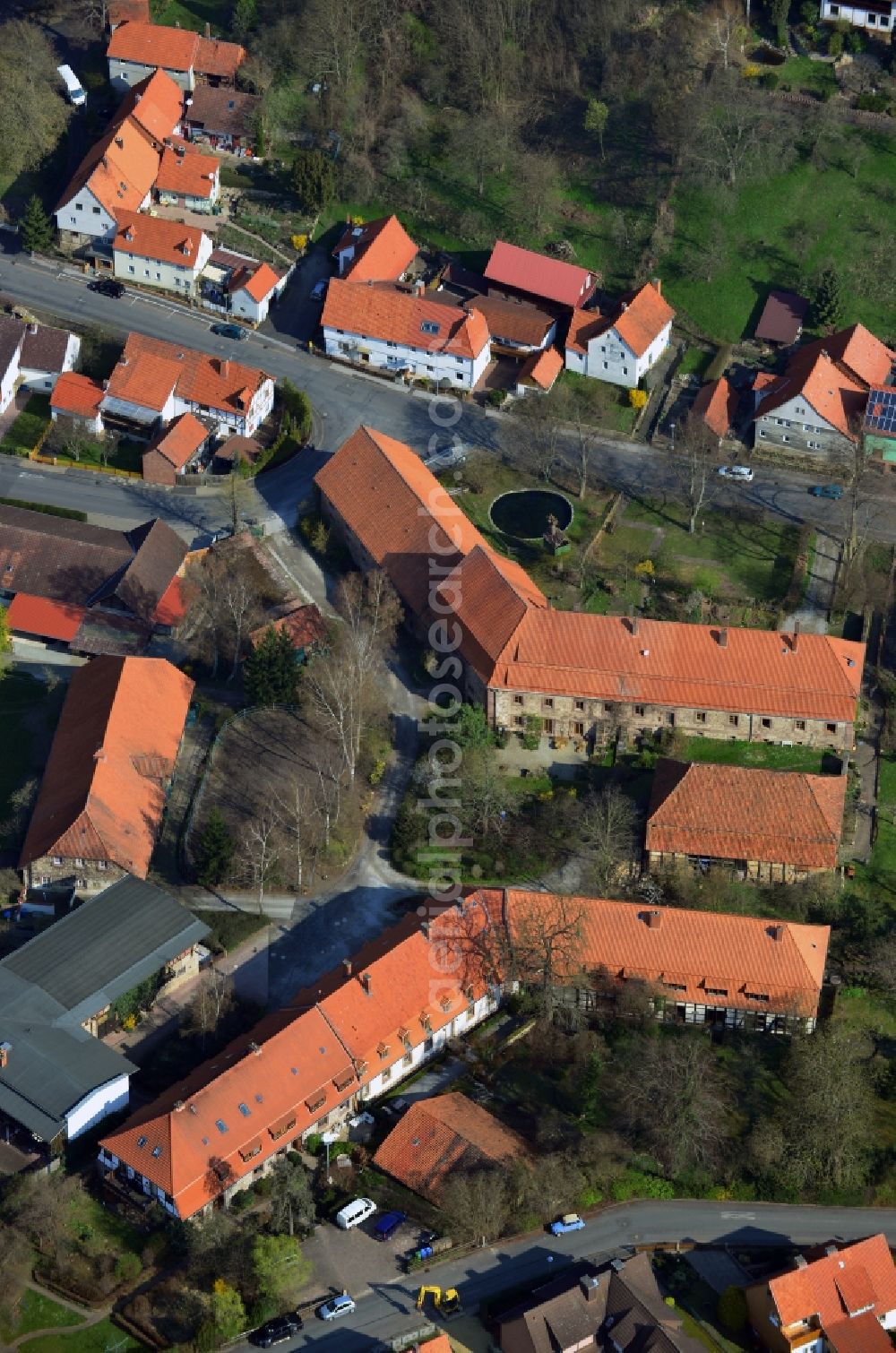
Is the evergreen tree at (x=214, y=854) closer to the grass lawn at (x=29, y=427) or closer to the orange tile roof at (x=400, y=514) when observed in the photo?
the orange tile roof at (x=400, y=514)

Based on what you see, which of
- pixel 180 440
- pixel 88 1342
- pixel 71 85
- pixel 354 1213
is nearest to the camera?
pixel 88 1342

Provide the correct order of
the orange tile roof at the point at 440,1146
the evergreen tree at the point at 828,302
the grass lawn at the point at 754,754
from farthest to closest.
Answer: the evergreen tree at the point at 828,302
the grass lawn at the point at 754,754
the orange tile roof at the point at 440,1146

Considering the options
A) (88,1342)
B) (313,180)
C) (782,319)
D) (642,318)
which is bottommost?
(88,1342)

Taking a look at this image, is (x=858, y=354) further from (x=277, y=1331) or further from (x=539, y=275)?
(x=277, y=1331)

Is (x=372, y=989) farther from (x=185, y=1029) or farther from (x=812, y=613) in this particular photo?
(x=812, y=613)

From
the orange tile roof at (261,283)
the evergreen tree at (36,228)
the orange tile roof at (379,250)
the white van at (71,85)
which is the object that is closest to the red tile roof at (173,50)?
the white van at (71,85)

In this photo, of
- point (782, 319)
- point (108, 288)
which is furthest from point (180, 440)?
point (782, 319)
